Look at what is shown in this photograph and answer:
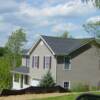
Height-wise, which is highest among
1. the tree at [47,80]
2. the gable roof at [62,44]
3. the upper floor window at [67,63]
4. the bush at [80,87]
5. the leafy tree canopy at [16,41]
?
the leafy tree canopy at [16,41]

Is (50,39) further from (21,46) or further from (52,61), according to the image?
(21,46)

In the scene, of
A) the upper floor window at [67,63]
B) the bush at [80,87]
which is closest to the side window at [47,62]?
the upper floor window at [67,63]

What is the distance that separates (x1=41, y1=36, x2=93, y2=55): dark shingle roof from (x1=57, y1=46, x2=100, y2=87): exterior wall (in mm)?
1052

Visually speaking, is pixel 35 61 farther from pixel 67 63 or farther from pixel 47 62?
pixel 67 63

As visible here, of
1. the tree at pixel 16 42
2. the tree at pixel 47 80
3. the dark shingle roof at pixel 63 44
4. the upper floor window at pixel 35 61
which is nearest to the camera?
the tree at pixel 47 80

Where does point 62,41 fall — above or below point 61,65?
Answer: above

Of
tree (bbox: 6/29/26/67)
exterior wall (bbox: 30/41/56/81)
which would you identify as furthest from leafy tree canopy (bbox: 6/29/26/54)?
exterior wall (bbox: 30/41/56/81)

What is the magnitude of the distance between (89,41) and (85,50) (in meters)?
1.24

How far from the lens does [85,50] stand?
46.7 metres

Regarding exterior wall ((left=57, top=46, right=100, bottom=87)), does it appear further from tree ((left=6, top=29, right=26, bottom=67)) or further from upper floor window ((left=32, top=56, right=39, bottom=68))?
tree ((left=6, top=29, right=26, bottom=67))

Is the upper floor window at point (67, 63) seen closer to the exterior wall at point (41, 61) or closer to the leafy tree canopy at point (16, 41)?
the exterior wall at point (41, 61)

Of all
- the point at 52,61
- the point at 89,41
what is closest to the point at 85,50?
the point at 89,41

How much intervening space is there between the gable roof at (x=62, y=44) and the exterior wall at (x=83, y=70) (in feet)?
3.40

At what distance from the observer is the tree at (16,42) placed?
7644 centimetres
